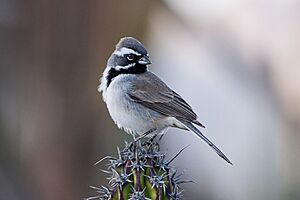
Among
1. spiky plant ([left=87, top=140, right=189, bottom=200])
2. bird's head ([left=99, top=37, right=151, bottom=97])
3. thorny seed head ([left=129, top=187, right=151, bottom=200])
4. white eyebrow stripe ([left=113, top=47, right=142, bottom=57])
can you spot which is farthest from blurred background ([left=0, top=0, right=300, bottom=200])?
thorny seed head ([left=129, top=187, right=151, bottom=200])

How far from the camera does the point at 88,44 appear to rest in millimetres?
10664

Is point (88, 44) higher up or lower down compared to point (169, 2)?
lower down

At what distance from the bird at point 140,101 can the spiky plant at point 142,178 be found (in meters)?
1.07

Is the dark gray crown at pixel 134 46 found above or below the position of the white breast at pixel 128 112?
above

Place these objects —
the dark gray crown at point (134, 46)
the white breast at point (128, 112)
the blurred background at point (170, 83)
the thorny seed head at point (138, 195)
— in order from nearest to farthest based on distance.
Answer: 1. the thorny seed head at point (138, 195)
2. the dark gray crown at point (134, 46)
3. the white breast at point (128, 112)
4. the blurred background at point (170, 83)

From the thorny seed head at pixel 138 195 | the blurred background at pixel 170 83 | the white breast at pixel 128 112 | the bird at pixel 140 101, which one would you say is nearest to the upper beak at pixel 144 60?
the bird at pixel 140 101

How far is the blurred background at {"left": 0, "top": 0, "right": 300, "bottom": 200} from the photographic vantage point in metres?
10.5

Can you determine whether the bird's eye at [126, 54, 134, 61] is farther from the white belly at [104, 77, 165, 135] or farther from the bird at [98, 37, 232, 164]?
the white belly at [104, 77, 165, 135]

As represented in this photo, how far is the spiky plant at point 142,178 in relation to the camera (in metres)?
4.26

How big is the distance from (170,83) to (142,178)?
10.9m

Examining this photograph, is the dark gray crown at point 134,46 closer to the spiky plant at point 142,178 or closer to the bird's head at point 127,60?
the bird's head at point 127,60
